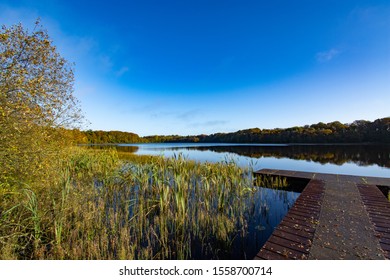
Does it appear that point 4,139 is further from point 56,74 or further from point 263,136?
point 263,136

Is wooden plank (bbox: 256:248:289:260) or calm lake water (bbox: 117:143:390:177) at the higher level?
wooden plank (bbox: 256:248:289:260)

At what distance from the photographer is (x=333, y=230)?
11.1 ft

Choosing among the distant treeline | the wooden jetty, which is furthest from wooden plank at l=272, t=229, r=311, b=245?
the distant treeline

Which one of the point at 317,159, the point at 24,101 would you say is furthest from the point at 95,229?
Answer: the point at 317,159

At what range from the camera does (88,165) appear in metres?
9.28

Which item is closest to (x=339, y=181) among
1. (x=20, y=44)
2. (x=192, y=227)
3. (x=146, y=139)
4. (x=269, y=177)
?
(x=269, y=177)

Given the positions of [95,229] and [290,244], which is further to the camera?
[95,229]

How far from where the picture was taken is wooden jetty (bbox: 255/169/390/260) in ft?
8.98

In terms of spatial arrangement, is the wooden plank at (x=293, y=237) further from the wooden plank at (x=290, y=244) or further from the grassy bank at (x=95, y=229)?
the grassy bank at (x=95, y=229)

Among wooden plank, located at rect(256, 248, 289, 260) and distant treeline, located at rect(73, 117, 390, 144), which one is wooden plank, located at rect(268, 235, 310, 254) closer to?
wooden plank, located at rect(256, 248, 289, 260)

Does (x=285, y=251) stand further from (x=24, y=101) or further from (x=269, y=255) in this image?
(x=24, y=101)

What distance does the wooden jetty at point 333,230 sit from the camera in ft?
8.98

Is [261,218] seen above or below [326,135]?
below
